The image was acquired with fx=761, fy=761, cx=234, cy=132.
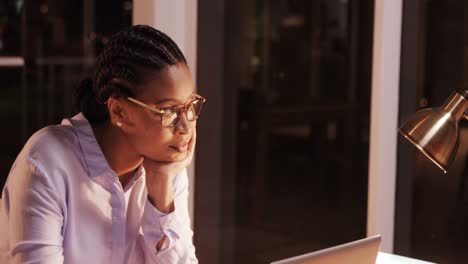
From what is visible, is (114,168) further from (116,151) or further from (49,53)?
(49,53)

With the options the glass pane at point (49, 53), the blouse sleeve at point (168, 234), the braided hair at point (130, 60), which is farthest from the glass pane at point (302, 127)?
the braided hair at point (130, 60)

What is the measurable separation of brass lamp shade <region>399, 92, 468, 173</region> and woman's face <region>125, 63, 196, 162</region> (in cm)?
47

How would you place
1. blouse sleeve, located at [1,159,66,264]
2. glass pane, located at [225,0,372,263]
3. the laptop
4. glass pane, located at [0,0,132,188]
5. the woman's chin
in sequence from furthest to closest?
1. glass pane, located at [0,0,132,188]
2. glass pane, located at [225,0,372,263]
3. the woman's chin
4. blouse sleeve, located at [1,159,66,264]
5. the laptop

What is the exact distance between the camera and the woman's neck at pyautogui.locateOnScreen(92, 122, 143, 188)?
66.4 inches

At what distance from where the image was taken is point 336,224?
4.73m

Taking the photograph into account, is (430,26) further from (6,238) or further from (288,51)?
(288,51)

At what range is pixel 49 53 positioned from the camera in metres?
8.52

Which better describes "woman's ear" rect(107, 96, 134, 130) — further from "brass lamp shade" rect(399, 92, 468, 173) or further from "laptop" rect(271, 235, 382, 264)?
"brass lamp shade" rect(399, 92, 468, 173)

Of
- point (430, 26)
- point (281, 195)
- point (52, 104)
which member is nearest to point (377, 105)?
point (430, 26)

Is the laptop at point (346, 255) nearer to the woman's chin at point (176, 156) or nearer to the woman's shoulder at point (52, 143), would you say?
the woman's chin at point (176, 156)

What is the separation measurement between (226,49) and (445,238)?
4.23ft

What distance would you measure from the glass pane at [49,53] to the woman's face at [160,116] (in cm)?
416

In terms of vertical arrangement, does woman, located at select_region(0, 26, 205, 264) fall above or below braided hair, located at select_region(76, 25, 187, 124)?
below

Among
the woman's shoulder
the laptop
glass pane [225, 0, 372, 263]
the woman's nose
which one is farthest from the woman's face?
glass pane [225, 0, 372, 263]
